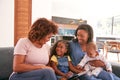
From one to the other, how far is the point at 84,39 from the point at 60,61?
378 millimetres

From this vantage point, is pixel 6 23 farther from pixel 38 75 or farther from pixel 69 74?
pixel 38 75

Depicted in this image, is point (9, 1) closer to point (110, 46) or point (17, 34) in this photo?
point (17, 34)

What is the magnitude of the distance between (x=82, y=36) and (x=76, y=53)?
20cm

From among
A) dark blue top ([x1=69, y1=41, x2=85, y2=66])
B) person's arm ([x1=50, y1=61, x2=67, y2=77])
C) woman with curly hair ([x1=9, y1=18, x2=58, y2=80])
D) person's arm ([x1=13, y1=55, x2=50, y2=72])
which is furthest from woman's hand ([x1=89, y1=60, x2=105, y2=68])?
person's arm ([x1=13, y1=55, x2=50, y2=72])

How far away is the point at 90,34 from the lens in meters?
2.21

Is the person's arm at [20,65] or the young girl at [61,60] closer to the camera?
the person's arm at [20,65]

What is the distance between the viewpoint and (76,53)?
2.13 metres

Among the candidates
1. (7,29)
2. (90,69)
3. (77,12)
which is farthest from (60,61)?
(77,12)

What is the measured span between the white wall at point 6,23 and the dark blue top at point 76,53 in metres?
2.54

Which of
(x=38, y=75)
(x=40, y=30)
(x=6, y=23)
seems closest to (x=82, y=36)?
(x=40, y=30)

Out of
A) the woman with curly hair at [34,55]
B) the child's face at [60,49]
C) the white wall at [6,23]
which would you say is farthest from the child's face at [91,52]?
the white wall at [6,23]

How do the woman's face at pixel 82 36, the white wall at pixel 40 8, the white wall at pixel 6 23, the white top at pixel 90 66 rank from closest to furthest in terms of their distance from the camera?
the white top at pixel 90 66 < the woman's face at pixel 82 36 < the white wall at pixel 6 23 < the white wall at pixel 40 8

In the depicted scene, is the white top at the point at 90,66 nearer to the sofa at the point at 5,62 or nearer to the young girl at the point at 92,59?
the young girl at the point at 92,59

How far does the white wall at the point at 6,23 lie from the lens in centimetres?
427
